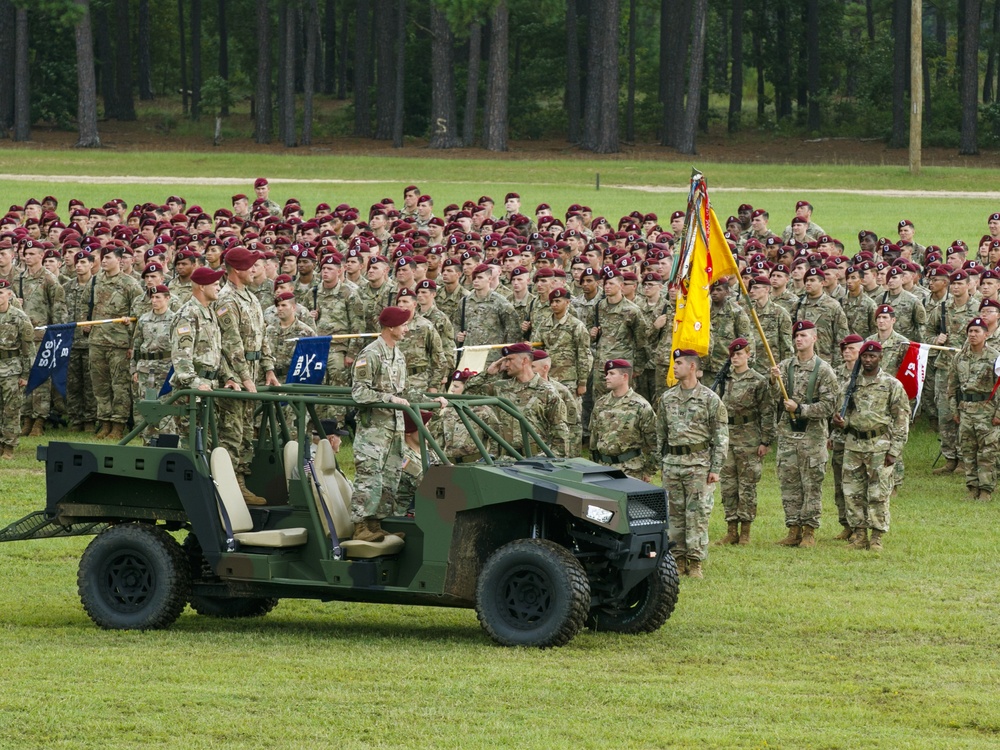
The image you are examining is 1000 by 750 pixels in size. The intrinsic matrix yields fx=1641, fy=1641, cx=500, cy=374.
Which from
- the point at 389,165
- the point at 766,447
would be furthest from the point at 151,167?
the point at 766,447

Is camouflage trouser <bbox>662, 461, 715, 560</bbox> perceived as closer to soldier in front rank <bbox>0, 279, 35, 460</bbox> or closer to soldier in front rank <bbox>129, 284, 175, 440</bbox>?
soldier in front rank <bbox>129, 284, 175, 440</bbox>

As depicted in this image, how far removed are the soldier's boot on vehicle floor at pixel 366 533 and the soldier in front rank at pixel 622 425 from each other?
3214 mm

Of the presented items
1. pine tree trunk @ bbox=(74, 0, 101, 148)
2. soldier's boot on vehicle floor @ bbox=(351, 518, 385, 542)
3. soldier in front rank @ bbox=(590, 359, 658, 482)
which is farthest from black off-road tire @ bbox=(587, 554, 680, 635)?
pine tree trunk @ bbox=(74, 0, 101, 148)

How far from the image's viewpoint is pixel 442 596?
10297 millimetres

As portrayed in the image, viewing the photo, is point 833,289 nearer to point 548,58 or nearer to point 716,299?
point 716,299

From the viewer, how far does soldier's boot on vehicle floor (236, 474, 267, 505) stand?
11.1 meters

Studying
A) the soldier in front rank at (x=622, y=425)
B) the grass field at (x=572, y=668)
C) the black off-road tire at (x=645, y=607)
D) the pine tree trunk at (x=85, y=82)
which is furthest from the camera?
the pine tree trunk at (x=85, y=82)

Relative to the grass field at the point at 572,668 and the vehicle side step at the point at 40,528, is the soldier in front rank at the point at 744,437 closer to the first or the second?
the grass field at the point at 572,668

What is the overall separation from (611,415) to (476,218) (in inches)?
580

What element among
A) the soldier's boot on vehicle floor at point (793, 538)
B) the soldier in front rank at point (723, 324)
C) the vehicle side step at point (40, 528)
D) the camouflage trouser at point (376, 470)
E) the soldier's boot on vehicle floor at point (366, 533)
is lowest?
the soldier's boot on vehicle floor at point (793, 538)

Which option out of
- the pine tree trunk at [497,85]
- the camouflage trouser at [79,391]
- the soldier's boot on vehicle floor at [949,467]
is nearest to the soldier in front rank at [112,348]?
the camouflage trouser at [79,391]

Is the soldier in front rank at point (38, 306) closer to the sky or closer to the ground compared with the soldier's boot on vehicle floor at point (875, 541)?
closer to the sky

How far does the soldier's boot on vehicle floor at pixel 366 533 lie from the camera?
10492 mm

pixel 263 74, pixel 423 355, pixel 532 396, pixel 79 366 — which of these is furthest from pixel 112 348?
pixel 263 74
